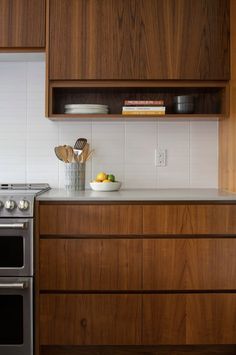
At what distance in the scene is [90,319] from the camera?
195 cm

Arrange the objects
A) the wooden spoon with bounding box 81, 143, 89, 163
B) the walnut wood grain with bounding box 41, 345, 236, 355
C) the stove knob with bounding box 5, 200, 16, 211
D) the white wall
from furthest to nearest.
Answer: the white wall
the wooden spoon with bounding box 81, 143, 89, 163
the walnut wood grain with bounding box 41, 345, 236, 355
the stove knob with bounding box 5, 200, 16, 211

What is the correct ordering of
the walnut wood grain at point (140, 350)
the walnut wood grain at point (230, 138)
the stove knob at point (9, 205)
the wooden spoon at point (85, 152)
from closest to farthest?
the stove knob at point (9, 205), the walnut wood grain at point (140, 350), the walnut wood grain at point (230, 138), the wooden spoon at point (85, 152)

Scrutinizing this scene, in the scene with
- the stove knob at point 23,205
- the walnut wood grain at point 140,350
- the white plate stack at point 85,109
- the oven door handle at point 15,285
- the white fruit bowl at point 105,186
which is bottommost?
the walnut wood grain at point 140,350

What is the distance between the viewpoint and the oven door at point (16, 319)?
6.24ft

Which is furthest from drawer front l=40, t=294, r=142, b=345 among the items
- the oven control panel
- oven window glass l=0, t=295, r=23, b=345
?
the oven control panel

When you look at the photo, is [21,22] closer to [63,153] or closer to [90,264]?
[63,153]

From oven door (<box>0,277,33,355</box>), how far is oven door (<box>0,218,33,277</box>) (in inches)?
2.0

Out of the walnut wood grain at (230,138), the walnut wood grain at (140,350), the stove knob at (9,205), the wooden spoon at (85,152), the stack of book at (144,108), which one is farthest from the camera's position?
the wooden spoon at (85,152)

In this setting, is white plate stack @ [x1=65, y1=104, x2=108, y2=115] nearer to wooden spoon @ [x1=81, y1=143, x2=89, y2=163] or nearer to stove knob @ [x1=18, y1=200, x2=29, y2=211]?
wooden spoon @ [x1=81, y1=143, x2=89, y2=163]

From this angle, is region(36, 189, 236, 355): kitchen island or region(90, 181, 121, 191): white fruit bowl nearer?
region(36, 189, 236, 355): kitchen island

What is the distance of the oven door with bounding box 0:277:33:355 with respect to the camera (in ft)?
6.24

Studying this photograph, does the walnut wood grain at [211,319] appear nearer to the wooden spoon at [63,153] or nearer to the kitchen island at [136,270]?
the kitchen island at [136,270]

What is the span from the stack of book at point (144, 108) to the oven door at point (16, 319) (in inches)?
43.7

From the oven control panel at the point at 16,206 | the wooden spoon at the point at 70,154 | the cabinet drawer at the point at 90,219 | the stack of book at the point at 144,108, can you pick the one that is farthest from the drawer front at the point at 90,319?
the stack of book at the point at 144,108
